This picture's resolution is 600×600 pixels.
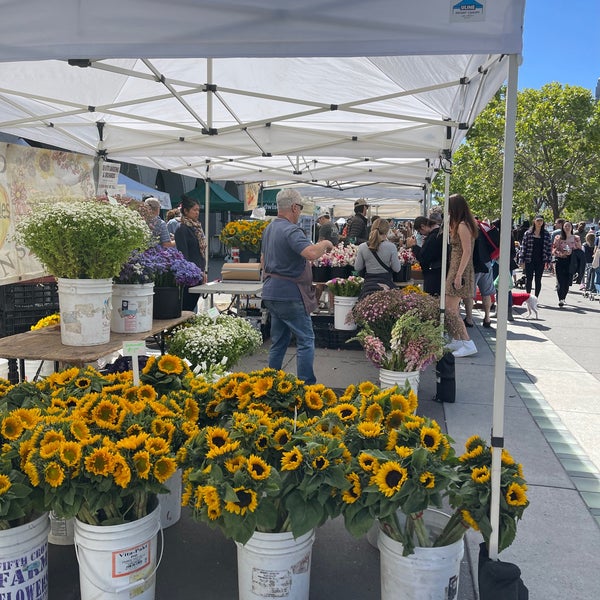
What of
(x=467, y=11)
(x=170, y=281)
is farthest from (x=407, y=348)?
(x=467, y=11)

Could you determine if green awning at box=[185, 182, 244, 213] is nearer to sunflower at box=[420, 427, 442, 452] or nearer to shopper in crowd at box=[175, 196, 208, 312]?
shopper in crowd at box=[175, 196, 208, 312]


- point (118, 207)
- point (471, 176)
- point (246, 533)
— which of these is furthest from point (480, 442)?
point (471, 176)

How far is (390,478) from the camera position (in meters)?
1.96

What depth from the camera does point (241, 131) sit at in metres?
6.10

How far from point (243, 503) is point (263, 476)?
0.36 ft

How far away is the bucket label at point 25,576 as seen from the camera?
6.53 ft

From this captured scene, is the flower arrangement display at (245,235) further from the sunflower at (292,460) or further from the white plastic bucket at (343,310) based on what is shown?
the sunflower at (292,460)

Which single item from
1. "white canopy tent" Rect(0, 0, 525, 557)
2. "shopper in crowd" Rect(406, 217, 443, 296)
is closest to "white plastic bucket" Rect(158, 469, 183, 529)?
"white canopy tent" Rect(0, 0, 525, 557)

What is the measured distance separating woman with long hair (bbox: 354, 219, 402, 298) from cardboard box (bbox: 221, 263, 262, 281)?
60.8 inches

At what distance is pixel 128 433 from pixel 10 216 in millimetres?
4424

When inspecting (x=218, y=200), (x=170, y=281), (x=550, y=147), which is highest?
(x=550, y=147)

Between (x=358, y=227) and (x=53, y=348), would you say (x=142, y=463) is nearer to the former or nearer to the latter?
(x=53, y=348)

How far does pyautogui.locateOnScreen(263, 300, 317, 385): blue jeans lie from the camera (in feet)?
15.2

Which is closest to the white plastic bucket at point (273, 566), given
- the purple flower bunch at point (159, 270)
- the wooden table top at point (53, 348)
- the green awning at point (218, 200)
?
the wooden table top at point (53, 348)
